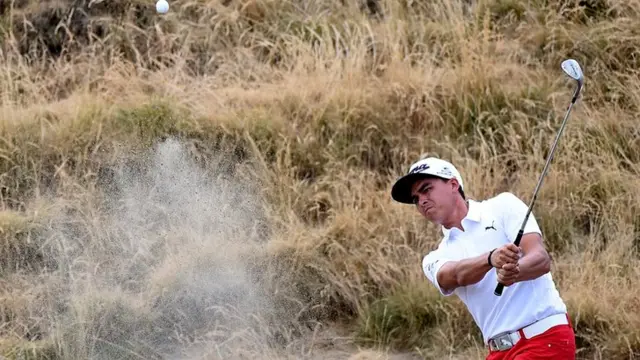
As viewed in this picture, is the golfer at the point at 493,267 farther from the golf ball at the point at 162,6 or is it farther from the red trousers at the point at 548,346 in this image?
the golf ball at the point at 162,6

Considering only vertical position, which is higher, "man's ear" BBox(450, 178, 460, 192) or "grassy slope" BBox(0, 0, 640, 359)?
"man's ear" BBox(450, 178, 460, 192)

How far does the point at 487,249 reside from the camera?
11.0 feet

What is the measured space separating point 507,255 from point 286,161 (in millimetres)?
3349

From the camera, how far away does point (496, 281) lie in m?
3.31

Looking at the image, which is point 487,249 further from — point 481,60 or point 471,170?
point 481,60

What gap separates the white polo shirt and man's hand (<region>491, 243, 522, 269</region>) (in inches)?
7.4

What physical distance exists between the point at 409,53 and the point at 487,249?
156 inches

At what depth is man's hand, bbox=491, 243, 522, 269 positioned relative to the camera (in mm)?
3029

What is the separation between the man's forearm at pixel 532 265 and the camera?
3.10 m

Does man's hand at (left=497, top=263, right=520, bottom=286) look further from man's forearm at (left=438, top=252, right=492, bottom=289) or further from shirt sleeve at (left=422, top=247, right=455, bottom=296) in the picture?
shirt sleeve at (left=422, top=247, right=455, bottom=296)

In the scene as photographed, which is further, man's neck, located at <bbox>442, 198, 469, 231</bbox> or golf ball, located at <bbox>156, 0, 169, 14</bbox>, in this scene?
golf ball, located at <bbox>156, 0, 169, 14</bbox>

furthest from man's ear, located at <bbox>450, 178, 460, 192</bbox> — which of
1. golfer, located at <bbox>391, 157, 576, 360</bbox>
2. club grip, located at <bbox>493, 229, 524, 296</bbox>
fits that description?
club grip, located at <bbox>493, 229, 524, 296</bbox>

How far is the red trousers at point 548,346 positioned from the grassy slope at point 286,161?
5.91ft

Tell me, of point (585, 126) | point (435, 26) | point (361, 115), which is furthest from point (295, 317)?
point (435, 26)
